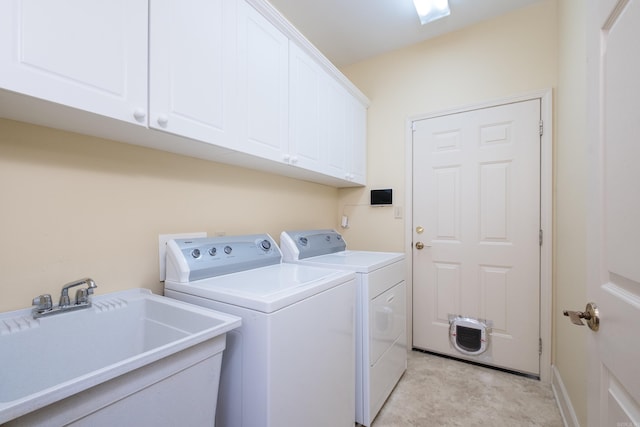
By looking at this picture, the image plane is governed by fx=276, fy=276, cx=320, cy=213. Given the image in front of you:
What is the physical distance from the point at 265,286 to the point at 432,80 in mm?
2323

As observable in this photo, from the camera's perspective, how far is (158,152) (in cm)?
137

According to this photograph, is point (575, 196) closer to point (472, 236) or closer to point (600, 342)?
point (472, 236)

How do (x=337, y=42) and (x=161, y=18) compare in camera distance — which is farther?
(x=337, y=42)


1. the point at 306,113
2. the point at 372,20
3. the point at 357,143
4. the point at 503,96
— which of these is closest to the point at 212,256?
the point at 306,113

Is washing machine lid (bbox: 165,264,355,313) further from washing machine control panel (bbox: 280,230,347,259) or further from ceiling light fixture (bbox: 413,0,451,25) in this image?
ceiling light fixture (bbox: 413,0,451,25)

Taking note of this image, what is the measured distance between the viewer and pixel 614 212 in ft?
2.09

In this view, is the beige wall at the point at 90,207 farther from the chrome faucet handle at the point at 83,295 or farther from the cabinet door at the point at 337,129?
the cabinet door at the point at 337,129

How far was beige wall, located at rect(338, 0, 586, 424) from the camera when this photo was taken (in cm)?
150

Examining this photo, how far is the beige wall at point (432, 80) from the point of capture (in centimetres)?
207

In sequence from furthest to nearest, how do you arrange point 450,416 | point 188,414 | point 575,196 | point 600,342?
point 450,416
point 575,196
point 188,414
point 600,342

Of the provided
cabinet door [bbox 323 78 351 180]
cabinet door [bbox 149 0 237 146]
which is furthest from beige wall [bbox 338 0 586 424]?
cabinet door [bbox 149 0 237 146]

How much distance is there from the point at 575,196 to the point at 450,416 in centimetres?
145

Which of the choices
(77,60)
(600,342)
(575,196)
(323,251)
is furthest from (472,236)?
(77,60)

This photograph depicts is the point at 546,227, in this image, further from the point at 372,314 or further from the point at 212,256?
the point at 212,256
